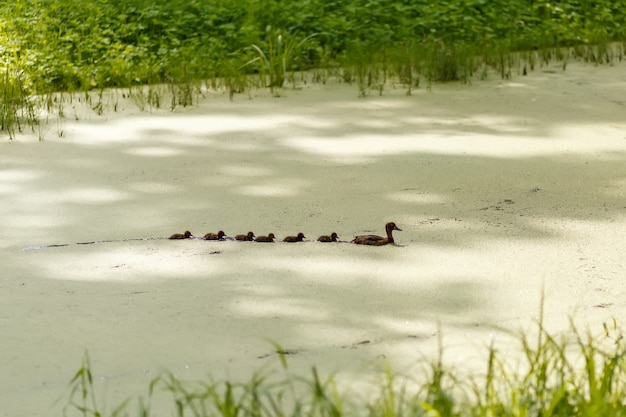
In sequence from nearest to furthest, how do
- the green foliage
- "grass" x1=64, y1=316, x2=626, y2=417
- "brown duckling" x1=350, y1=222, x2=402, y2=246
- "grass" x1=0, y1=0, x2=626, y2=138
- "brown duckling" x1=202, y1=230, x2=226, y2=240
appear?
"grass" x1=64, y1=316, x2=626, y2=417, "brown duckling" x1=350, y1=222, x2=402, y2=246, "brown duckling" x1=202, y1=230, x2=226, y2=240, "grass" x1=0, y1=0, x2=626, y2=138, the green foliage

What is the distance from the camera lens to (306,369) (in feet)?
8.93

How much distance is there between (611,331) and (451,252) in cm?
80

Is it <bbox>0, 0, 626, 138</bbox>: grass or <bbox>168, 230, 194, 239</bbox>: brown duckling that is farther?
<bbox>0, 0, 626, 138</bbox>: grass

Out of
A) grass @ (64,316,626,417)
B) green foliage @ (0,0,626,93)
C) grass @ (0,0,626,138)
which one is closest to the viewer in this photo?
grass @ (64,316,626,417)

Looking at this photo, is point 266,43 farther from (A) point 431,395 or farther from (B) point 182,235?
(A) point 431,395

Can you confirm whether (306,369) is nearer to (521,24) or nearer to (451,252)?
(451,252)

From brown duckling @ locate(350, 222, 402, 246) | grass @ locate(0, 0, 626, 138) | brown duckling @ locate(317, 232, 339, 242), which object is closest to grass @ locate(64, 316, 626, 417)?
brown duckling @ locate(350, 222, 402, 246)

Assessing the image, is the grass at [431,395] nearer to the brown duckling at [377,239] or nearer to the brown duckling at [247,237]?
the brown duckling at [377,239]

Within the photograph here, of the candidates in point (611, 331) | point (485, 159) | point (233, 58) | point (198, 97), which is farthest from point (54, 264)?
point (233, 58)

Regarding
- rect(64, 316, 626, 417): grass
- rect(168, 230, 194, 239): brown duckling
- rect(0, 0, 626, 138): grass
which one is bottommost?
rect(64, 316, 626, 417): grass

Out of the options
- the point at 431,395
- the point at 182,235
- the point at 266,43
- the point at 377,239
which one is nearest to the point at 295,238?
the point at 377,239

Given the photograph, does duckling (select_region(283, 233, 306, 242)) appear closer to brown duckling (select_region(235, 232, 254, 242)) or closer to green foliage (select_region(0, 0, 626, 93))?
brown duckling (select_region(235, 232, 254, 242))

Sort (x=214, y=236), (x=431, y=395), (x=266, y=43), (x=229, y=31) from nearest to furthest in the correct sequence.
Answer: (x=431, y=395)
(x=214, y=236)
(x=266, y=43)
(x=229, y=31)

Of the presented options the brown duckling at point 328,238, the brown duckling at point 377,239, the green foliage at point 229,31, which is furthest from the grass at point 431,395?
the green foliage at point 229,31
